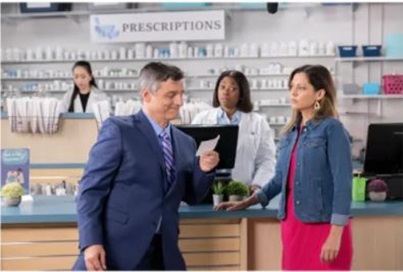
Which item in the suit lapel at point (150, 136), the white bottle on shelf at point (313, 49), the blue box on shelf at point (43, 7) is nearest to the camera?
the suit lapel at point (150, 136)

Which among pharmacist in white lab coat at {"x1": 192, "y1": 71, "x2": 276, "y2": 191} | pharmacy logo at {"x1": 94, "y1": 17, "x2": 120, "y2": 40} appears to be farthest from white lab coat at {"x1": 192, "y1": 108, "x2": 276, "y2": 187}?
pharmacy logo at {"x1": 94, "y1": 17, "x2": 120, "y2": 40}

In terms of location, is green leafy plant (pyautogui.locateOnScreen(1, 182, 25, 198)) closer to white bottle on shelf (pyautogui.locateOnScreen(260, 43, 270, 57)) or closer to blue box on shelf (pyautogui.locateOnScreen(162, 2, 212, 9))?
blue box on shelf (pyautogui.locateOnScreen(162, 2, 212, 9))

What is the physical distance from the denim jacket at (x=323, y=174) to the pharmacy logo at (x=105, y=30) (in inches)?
231

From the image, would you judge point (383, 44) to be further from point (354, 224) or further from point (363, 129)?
point (354, 224)

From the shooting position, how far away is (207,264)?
8.88 feet

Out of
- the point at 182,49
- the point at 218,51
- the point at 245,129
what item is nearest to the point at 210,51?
the point at 218,51

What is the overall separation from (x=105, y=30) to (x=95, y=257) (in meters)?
6.14

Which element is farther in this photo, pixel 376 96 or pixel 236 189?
pixel 376 96

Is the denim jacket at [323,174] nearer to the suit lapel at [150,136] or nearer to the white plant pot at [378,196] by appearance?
the suit lapel at [150,136]

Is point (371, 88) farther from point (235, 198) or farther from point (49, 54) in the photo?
point (235, 198)

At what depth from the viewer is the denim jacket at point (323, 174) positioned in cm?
215

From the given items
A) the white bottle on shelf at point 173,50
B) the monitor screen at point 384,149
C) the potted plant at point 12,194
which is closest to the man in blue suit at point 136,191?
the potted plant at point 12,194

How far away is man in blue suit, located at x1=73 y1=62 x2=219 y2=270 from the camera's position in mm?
2068

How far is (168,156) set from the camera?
2.22 m
